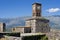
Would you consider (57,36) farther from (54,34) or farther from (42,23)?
(42,23)

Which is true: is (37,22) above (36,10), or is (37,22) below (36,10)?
below

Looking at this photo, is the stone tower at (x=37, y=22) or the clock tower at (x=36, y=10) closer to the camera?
the stone tower at (x=37, y=22)

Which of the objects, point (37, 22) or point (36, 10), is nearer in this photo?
point (37, 22)

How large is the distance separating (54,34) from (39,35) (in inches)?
127

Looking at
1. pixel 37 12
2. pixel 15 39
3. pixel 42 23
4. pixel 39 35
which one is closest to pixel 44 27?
pixel 42 23

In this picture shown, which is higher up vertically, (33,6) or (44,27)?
(33,6)

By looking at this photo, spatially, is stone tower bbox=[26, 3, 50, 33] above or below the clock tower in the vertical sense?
below

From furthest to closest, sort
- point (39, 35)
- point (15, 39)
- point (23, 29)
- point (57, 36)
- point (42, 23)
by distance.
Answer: point (42, 23) < point (23, 29) < point (39, 35) < point (57, 36) < point (15, 39)

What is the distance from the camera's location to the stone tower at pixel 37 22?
44.9 meters

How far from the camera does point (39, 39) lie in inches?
1321

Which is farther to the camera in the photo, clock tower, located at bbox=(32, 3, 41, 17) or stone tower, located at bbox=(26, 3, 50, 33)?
clock tower, located at bbox=(32, 3, 41, 17)

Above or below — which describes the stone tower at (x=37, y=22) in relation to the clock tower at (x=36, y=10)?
below

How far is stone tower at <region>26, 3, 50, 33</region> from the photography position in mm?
44906

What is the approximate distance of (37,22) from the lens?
44.9 metres
